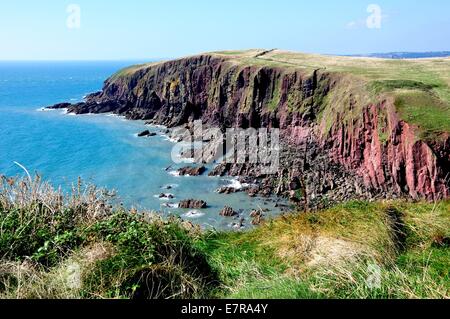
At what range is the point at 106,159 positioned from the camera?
6494cm

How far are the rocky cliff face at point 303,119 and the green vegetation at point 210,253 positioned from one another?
12.7 feet

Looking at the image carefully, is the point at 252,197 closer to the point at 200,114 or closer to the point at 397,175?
the point at 397,175

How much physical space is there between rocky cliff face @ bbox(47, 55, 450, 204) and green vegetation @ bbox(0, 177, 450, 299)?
388 centimetres


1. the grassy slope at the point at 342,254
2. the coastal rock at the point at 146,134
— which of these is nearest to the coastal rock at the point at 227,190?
the coastal rock at the point at 146,134

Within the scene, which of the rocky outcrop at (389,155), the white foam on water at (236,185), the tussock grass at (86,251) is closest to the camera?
the tussock grass at (86,251)

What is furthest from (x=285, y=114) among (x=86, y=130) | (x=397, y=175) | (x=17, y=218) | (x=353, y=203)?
(x=17, y=218)

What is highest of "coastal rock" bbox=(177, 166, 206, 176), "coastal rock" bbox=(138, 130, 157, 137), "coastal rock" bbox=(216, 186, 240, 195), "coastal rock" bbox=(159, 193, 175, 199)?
"coastal rock" bbox=(138, 130, 157, 137)

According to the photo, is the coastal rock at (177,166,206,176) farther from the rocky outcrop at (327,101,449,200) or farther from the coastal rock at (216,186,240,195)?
the rocky outcrop at (327,101,449,200)

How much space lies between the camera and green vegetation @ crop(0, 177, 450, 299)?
6125 millimetres

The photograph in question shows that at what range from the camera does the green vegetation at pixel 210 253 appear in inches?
241

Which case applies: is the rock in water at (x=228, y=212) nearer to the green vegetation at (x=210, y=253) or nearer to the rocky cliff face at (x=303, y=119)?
the rocky cliff face at (x=303, y=119)

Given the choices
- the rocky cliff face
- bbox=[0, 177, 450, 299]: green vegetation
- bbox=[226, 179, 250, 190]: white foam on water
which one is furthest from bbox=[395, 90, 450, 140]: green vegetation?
bbox=[0, 177, 450, 299]: green vegetation

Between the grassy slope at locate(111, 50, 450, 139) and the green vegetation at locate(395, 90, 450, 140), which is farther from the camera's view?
the grassy slope at locate(111, 50, 450, 139)

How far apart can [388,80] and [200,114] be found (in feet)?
132
